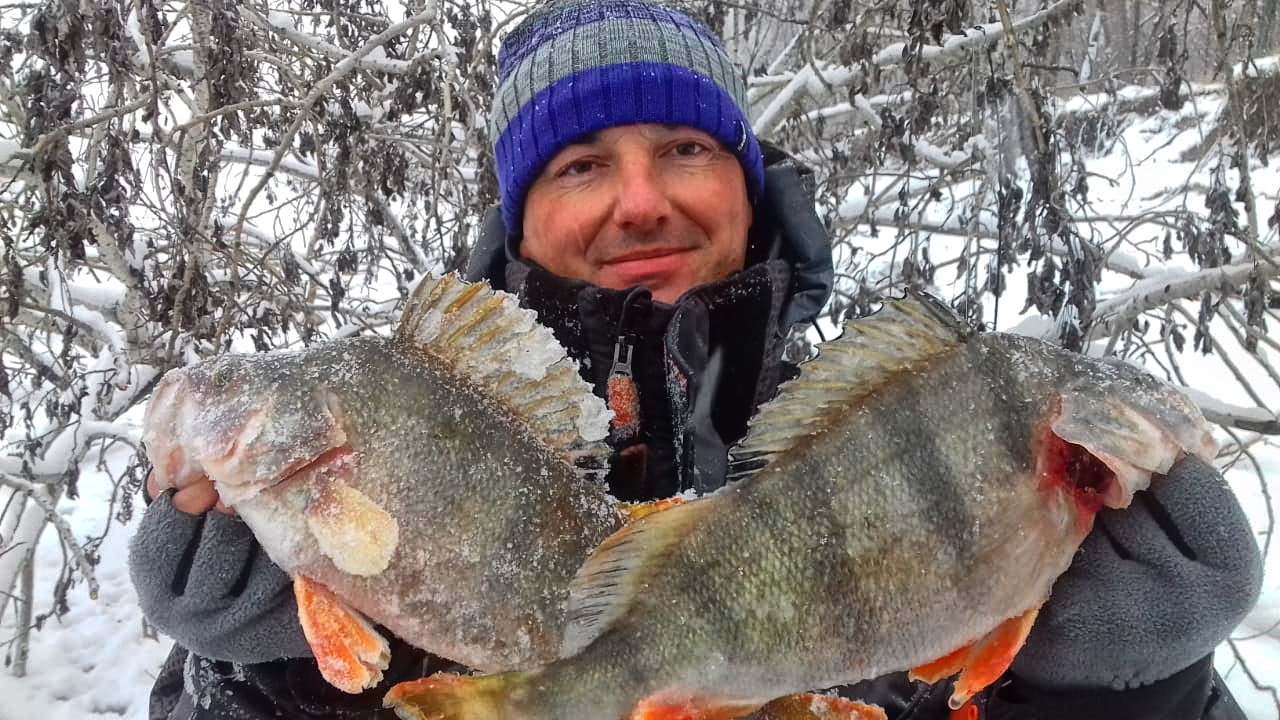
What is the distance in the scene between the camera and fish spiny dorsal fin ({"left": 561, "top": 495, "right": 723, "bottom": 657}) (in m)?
0.86

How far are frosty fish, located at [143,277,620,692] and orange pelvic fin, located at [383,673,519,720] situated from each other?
0.06 meters

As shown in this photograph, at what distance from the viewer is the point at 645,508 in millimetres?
979

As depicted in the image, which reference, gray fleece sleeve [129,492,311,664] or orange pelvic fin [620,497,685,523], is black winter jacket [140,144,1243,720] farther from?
orange pelvic fin [620,497,685,523]

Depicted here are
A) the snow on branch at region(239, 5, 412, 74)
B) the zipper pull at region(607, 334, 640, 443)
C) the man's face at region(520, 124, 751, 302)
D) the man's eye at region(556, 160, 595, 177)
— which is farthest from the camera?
the snow on branch at region(239, 5, 412, 74)

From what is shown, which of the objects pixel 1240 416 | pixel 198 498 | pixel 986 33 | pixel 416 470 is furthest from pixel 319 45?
pixel 1240 416

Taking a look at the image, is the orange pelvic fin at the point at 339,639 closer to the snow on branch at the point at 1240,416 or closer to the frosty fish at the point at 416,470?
the frosty fish at the point at 416,470

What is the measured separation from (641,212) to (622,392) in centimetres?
35

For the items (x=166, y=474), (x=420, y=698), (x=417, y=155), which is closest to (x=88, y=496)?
(x=417, y=155)

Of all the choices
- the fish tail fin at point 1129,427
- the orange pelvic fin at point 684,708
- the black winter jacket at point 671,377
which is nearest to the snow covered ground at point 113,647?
the black winter jacket at point 671,377

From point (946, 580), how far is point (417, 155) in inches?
131

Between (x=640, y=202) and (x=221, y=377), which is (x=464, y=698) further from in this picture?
(x=640, y=202)

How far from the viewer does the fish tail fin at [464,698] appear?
85 centimetres

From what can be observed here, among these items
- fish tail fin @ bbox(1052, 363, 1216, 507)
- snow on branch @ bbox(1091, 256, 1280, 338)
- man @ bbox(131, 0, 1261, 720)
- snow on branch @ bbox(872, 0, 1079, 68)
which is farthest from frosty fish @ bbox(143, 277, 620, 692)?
snow on branch @ bbox(1091, 256, 1280, 338)

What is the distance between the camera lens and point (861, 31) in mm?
2562
